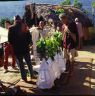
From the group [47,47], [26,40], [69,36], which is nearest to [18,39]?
[26,40]

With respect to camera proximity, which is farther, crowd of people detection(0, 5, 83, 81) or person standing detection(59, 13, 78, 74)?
person standing detection(59, 13, 78, 74)

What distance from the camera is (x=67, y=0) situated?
23.8 metres

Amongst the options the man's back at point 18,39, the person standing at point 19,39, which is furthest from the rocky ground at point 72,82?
the man's back at point 18,39

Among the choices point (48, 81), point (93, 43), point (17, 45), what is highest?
point (17, 45)

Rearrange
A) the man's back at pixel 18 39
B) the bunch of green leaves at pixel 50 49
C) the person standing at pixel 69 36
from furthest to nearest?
the person standing at pixel 69 36 → the man's back at pixel 18 39 → the bunch of green leaves at pixel 50 49

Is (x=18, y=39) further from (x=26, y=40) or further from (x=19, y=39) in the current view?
(x=26, y=40)

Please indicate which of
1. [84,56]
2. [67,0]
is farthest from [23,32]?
[67,0]

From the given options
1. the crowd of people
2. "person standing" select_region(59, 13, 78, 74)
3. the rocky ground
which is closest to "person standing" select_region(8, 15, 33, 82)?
the crowd of people

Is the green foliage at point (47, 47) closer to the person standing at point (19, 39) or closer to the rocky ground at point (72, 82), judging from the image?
the person standing at point (19, 39)

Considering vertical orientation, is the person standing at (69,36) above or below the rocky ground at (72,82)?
above

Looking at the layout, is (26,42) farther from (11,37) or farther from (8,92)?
(8,92)

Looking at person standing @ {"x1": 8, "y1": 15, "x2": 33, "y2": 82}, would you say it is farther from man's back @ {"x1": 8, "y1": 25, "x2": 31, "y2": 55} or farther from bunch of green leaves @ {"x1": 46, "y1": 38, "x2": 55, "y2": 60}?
bunch of green leaves @ {"x1": 46, "y1": 38, "x2": 55, "y2": 60}

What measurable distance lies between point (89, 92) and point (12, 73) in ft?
10.4

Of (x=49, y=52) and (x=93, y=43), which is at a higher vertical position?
(x=49, y=52)
